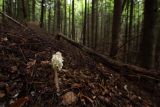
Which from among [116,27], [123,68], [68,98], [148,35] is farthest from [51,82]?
[116,27]

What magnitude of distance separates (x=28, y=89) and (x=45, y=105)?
15.1 inches

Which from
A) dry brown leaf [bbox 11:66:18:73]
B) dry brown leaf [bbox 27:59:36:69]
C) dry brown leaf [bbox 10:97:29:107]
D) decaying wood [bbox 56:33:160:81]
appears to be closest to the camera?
dry brown leaf [bbox 10:97:29:107]

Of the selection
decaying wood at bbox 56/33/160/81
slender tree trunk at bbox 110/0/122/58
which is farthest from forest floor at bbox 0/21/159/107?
slender tree trunk at bbox 110/0/122/58

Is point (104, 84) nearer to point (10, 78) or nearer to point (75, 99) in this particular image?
point (75, 99)

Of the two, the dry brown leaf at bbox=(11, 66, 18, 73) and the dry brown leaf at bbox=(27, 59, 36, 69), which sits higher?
the dry brown leaf at bbox=(27, 59, 36, 69)

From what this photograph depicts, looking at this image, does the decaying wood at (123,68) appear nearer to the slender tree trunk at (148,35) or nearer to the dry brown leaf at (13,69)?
Answer: the slender tree trunk at (148,35)

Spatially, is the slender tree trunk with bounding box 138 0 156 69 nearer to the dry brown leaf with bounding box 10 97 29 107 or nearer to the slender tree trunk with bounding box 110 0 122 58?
the slender tree trunk with bounding box 110 0 122 58

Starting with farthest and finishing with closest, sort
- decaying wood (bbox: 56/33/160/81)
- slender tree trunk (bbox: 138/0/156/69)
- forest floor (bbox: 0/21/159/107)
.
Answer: slender tree trunk (bbox: 138/0/156/69) < decaying wood (bbox: 56/33/160/81) < forest floor (bbox: 0/21/159/107)

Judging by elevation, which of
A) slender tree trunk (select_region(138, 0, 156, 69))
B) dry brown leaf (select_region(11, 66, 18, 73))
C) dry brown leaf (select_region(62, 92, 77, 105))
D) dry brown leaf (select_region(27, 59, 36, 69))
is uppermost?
slender tree trunk (select_region(138, 0, 156, 69))

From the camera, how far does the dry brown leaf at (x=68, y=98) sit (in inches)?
122

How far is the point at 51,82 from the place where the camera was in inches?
133

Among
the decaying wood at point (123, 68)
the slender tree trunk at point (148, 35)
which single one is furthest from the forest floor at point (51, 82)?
the slender tree trunk at point (148, 35)

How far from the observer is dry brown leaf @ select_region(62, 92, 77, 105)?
3.10m

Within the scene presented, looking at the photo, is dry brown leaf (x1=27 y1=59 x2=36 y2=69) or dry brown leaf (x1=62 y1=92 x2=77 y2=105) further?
dry brown leaf (x1=27 y1=59 x2=36 y2=69)
